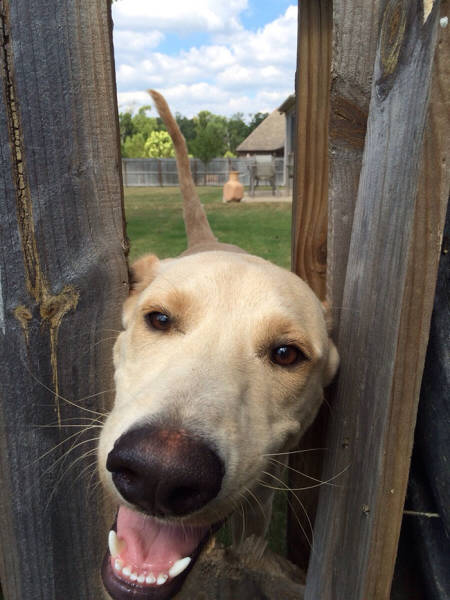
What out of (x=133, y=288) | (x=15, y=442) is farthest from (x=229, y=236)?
(x=15, y=442)

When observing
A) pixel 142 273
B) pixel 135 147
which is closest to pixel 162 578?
pixel 142 273

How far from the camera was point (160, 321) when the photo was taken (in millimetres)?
2066

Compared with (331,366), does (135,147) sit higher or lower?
higher

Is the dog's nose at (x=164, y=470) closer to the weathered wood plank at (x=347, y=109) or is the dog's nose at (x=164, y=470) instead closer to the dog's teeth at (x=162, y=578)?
the dog's teeth at (x=162, y=578)

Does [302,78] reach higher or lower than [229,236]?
higher

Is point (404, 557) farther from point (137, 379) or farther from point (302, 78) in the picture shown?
point (302, 78)

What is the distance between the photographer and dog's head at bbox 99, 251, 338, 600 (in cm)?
133

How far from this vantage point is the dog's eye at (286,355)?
2047 mm

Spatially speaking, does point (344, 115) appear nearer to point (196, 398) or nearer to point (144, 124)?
point (196, 398)

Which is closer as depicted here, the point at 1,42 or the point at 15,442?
the point at 1,42

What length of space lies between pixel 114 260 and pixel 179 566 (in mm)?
1079

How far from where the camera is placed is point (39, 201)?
1.49m

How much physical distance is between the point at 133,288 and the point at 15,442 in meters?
0.94

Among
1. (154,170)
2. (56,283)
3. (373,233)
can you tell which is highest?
(154,170)
